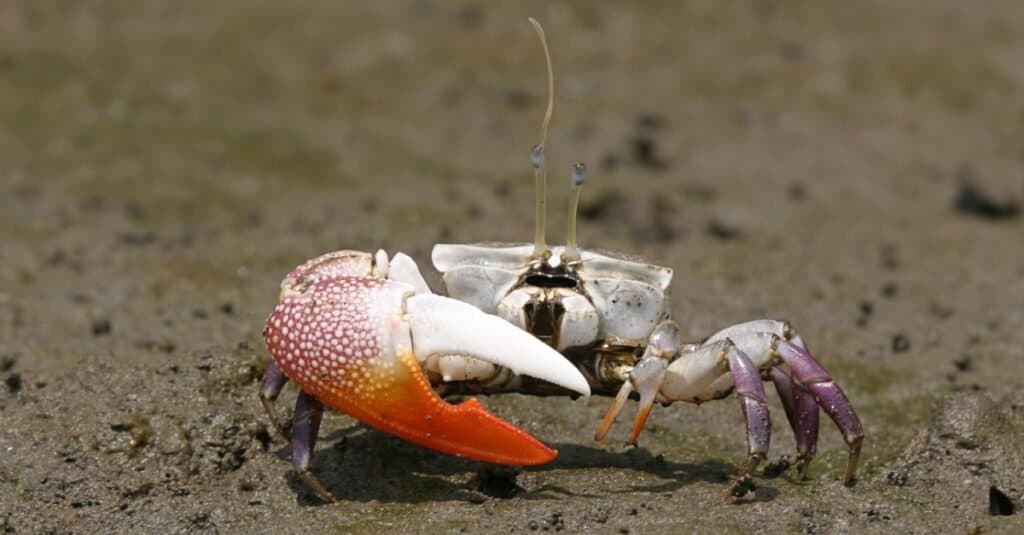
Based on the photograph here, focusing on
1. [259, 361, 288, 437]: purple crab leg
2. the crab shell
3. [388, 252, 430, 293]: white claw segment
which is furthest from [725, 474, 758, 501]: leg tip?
[259, 361, 288, 437]: purple crab leg

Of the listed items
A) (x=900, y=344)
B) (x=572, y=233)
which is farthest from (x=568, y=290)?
(x=900, y=344)

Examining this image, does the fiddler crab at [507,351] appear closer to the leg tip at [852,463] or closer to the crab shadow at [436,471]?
the leg tip at [852,463]

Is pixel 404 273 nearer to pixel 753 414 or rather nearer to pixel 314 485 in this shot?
pixel 314 485

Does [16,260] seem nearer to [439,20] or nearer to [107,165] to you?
[107,165]

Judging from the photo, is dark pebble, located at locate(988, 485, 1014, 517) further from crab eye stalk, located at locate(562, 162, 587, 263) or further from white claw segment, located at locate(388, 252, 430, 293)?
white claw segment, located at locate(388, 252, 430, 293)

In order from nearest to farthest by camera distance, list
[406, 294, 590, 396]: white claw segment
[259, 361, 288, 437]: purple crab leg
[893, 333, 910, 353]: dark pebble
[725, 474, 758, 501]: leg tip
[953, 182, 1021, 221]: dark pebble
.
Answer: [406, 294, 590, 396]: white claw segment, [725, 474, 758, 501]: leg tip, [259, 361, 288, 437]: purple crab leg, [893, 333, 910, 353]: dark pebble, [953, 182, 1021, 221]: dark pebble

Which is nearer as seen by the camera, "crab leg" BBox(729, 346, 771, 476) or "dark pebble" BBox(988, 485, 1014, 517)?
"crab leg" BBox(729, 346, 771, 476)

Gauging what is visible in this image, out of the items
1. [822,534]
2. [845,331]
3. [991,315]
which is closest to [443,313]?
[822,534]

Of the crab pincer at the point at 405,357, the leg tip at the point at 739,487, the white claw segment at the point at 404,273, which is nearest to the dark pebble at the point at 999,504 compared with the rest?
the leg tip at the point at 739,487

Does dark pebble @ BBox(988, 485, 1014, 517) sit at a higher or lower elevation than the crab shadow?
higher

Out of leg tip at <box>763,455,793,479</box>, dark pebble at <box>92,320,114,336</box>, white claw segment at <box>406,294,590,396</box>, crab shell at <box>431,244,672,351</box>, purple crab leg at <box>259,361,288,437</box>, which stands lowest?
leg tip at <box>763,455,793,479</box>
